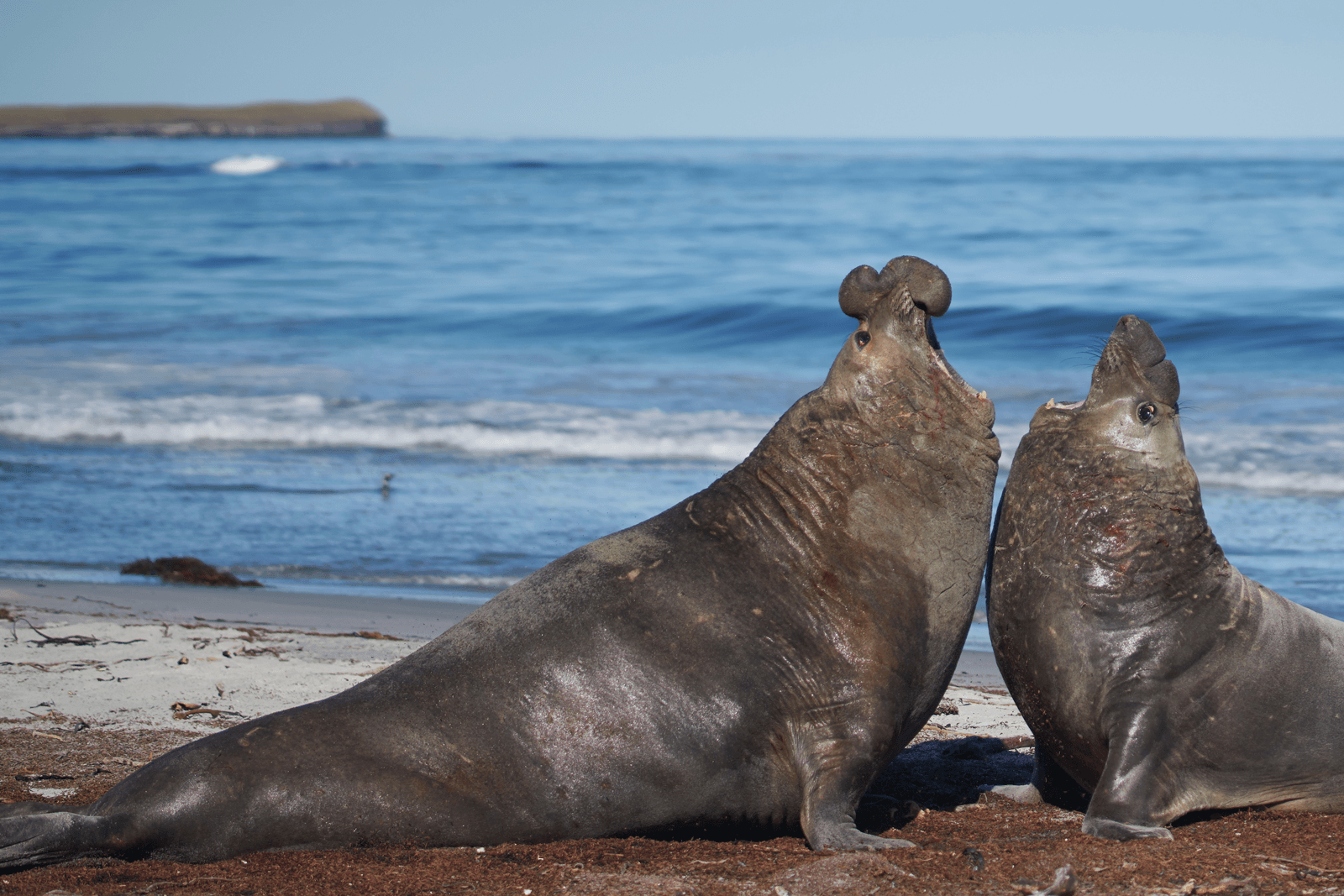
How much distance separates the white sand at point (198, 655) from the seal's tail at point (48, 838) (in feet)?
4.57

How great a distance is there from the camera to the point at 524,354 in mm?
20172

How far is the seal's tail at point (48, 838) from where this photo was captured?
354 cm

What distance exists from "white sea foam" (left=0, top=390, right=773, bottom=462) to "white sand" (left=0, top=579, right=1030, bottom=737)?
5032mm

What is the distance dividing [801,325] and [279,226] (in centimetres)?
2335

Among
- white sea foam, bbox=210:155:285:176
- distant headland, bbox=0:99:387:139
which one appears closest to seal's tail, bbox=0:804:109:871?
white sea foam, bbox=210:155:285:176

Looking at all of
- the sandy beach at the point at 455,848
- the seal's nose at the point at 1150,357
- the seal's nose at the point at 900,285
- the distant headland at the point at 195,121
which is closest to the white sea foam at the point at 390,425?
the sandy beach at the point at 455,848

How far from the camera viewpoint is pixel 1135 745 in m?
4.02

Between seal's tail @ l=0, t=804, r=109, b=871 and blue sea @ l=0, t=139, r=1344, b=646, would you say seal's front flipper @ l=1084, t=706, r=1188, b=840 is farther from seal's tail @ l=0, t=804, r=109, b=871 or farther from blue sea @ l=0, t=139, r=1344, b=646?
blue sea @ l=0, t=139, r=1344, b=646

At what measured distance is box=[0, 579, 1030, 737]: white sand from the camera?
17.4ft

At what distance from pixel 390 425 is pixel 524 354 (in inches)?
269

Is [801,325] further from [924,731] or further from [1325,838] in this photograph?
[1325,838]

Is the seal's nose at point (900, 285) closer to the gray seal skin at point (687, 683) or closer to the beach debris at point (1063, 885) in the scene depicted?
the gray seal skin at point (687, 683)

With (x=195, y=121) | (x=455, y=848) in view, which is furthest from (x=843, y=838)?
(x=195, y=121)

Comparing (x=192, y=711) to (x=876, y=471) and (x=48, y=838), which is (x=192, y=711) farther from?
(x=876, y=471)
